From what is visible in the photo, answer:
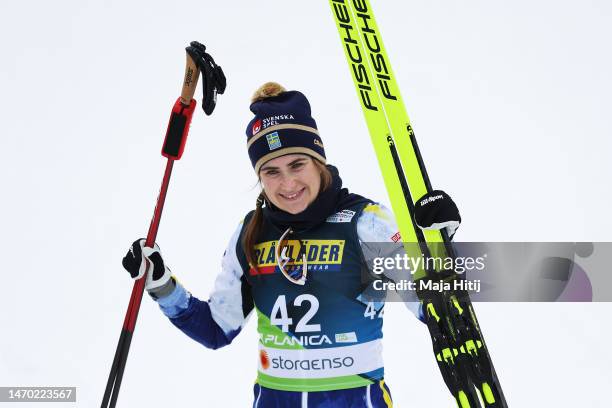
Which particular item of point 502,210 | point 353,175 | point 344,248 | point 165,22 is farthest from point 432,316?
point 165,22

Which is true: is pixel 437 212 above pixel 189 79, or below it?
below

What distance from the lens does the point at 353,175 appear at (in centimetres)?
414

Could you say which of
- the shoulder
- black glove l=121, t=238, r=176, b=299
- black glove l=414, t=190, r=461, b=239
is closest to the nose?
Result: the shoulder

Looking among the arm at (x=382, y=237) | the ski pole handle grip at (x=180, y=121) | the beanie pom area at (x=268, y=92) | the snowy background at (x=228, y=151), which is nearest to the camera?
the arm at (x=382, y=237)

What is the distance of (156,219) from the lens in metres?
2.30

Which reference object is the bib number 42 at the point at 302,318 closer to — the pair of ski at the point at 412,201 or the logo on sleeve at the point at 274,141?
the pair of ski at the point at 412,201

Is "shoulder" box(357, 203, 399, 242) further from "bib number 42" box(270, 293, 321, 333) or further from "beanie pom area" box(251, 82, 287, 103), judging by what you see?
"beanie pom area" box(251, 82, 287, 103)

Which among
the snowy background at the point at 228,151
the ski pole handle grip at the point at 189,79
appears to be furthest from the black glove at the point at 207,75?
the snowy background at the point at 228,151

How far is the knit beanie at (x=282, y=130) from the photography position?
6.84 ft

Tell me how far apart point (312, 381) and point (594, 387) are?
2.19 m

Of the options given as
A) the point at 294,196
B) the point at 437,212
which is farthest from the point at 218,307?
the point at 437,212

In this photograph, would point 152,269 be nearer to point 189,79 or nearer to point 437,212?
point 189,79

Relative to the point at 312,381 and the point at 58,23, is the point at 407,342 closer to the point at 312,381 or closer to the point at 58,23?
the point at 312,381

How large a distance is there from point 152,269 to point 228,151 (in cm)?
239
